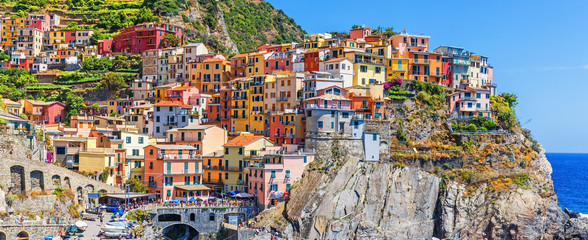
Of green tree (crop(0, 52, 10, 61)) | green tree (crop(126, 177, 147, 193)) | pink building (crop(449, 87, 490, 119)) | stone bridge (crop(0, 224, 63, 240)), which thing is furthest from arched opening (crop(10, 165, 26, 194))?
green tree (crop(0, 52, 10, 61))

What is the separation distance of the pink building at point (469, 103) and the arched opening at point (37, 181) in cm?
4789

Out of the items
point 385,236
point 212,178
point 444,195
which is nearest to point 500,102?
point 444,195

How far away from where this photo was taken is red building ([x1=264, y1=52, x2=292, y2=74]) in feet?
320

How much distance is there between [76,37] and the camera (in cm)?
13100

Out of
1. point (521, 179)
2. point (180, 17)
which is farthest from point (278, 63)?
point (180, 17)

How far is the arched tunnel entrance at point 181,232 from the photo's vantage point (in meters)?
77.9

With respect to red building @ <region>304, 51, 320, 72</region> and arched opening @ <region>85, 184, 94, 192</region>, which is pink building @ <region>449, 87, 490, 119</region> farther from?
arched opening @ <region>85, 184, 94, 192</region>

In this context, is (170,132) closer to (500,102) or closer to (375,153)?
(375,153)

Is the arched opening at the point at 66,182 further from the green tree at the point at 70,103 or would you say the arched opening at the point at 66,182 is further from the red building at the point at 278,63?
the red building at the point at 278,63

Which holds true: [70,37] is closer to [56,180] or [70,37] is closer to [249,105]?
[249,105]

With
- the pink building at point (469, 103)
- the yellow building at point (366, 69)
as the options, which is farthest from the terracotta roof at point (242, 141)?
the pink building at point (469, 103)

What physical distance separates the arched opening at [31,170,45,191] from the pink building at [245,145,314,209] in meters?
21.5

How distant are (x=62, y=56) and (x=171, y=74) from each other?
23.6 metres

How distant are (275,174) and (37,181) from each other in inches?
927
